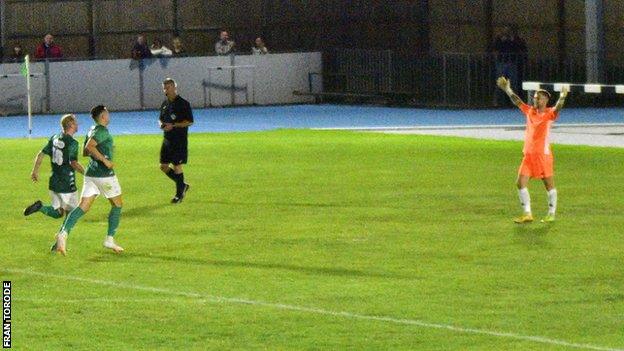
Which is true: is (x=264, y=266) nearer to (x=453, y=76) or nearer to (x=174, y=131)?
(x=174, y=131)

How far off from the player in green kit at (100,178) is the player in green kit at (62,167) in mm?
444

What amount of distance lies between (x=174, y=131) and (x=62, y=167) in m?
5.85

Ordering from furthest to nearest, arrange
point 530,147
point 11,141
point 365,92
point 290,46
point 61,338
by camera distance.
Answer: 1. point 290,46
2. point 365,92
3. point 11,141
4. point 530,147
5. point 61,338

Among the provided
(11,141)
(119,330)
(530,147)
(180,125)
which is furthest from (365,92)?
(119,330)

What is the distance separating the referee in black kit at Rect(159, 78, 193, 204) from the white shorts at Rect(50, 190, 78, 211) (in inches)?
199

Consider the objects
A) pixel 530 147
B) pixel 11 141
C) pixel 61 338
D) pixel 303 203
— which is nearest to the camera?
pixel 61 338

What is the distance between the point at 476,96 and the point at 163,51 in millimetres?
9499

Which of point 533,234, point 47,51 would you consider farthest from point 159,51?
point 533,234

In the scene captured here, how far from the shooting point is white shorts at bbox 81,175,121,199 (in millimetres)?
17984

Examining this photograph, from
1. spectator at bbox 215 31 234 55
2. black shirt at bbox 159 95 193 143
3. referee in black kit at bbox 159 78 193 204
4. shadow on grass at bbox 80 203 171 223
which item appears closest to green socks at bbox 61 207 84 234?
shadow on grass at bbox 80 203 171 223

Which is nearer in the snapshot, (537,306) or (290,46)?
(537,306)

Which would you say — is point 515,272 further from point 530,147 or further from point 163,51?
point 163,51

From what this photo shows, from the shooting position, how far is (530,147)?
20.9 meters

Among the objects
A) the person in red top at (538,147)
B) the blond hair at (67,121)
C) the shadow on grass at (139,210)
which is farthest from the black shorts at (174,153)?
the blond hair at (67,121)
